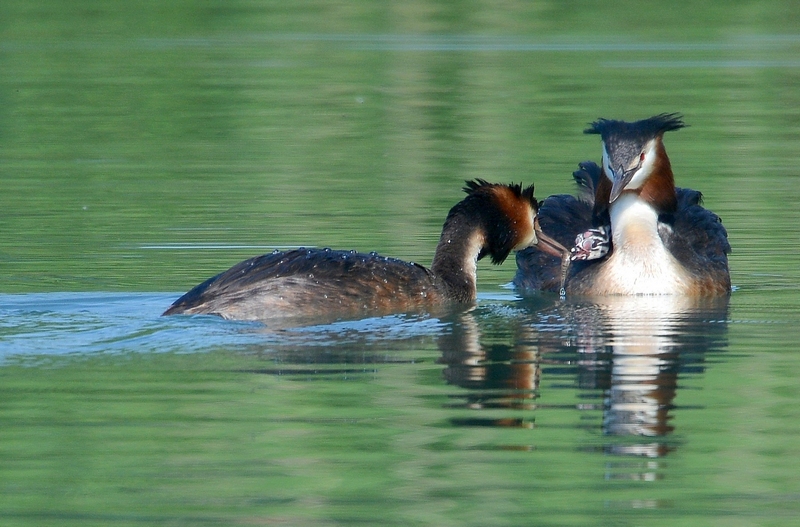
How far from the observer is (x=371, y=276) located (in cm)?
1073

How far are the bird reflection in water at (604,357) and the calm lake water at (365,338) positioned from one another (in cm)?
3

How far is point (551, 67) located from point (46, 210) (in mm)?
16410

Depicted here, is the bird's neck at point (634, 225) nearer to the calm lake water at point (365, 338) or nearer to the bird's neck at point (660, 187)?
the bird's neck at point (660, 187)

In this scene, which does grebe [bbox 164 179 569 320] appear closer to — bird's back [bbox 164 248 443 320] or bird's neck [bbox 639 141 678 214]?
bird's back [bbox 164 248 443 320]

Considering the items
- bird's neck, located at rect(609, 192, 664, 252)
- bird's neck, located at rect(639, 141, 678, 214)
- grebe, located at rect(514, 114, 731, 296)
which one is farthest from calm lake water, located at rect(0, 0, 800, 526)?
bird's neck, located at rect(639, 141, 678, 214)

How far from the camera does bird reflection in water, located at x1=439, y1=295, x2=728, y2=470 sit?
7969 mm

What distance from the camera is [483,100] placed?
82.7 feet

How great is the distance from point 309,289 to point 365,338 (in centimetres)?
73

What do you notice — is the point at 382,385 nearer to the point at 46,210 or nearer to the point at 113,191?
the point at 46,210

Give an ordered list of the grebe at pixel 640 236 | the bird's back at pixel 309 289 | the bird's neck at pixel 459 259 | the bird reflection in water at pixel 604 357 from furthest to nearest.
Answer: the grebe at pixel 640 236
the bird's neck at pixel 459 259
the bird's back at pixel 309 289
the bird reflection in water at pixel 604 357

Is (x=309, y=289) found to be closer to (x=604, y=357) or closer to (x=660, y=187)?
(x=604, y=357)

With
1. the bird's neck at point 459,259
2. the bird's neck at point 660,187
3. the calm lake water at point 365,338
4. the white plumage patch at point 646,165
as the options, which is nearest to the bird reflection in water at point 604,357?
the calm lake water at point 365,338

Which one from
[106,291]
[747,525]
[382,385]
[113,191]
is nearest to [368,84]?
[113,191]

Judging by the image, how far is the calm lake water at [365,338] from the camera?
688cm
